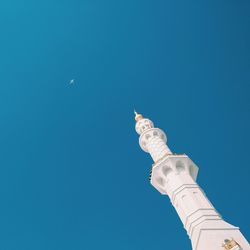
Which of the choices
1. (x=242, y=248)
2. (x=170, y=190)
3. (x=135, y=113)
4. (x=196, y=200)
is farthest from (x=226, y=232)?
(x=135, y=113)

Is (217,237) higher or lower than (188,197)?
lower

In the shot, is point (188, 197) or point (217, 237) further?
point (188, 197)

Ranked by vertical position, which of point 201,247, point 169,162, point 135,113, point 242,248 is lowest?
point 242,248

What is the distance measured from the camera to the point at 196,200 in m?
40.3

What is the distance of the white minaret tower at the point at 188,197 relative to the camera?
35844 mm

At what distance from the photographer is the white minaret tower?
35.8m

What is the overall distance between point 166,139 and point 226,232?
849 inches

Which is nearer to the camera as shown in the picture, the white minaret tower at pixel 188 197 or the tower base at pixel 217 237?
the tower base at pixel 217 237

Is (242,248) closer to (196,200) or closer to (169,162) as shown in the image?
(196,200)

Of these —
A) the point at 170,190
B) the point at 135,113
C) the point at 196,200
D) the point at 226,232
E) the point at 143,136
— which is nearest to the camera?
the point at 226,232

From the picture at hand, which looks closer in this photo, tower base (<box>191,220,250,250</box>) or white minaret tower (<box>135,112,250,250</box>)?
tower base (<box>191,220,250,250</box>)

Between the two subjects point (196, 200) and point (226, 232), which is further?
point (196, 200)

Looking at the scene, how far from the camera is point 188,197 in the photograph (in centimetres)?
4100

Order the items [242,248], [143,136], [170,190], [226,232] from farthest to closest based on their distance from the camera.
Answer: [143,136]
[170,190]
[226,232]
[242,248]
